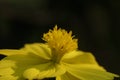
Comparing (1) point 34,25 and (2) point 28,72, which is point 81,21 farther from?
(2) point 28,72

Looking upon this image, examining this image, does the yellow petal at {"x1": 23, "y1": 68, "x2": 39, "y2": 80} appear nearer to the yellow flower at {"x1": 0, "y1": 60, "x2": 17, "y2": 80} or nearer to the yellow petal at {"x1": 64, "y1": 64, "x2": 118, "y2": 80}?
the yellow flower at {"x1": 0, "y1": 60, "x2": 17, "y2": 80}

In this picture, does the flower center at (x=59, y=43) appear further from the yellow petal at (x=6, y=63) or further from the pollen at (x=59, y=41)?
the yellow petal at (x=6, y=63)

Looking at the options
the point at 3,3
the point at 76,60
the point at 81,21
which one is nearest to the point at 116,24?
the point at 81,21

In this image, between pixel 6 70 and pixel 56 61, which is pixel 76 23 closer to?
pixel 56 61

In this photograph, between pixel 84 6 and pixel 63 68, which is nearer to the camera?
pixel 63 68

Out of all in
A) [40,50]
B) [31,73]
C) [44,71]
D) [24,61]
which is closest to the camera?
[31,73]

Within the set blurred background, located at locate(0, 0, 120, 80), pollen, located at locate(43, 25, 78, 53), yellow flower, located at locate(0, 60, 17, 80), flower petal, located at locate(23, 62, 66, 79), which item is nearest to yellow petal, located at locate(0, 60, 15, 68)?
yellow flower, located at locate(0, 60, 17, 80)

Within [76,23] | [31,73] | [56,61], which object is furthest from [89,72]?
[76,23]
